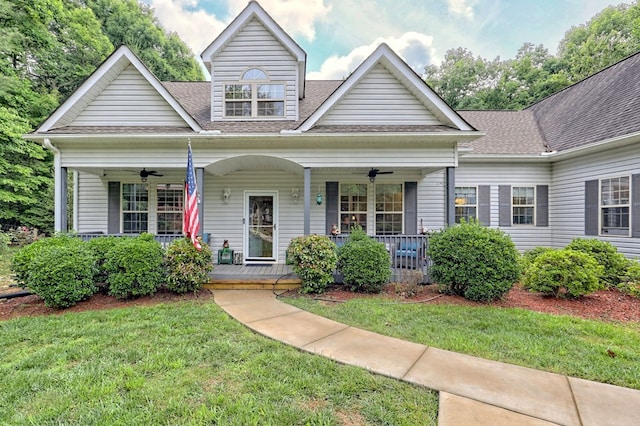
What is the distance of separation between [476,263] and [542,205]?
574cm

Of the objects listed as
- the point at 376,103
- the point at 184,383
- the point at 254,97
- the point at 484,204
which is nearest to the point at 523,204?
the point at 484,204

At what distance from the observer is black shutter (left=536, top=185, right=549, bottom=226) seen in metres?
9.12

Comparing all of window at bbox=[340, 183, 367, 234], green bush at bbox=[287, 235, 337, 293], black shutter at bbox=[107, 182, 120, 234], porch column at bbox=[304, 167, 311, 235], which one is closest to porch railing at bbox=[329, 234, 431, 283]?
porch column at bbox=[304, 167, 311, 235]

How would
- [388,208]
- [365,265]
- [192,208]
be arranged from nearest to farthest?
1. [192,208]
2. [365,265]
3. [388,208]

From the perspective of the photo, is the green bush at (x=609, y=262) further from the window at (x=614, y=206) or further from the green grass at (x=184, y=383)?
the green grass at (x=184, y=383)

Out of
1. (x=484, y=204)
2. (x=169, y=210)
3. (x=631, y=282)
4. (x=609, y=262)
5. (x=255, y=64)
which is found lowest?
(x=631, y=282)

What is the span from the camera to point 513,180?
9.22 metres

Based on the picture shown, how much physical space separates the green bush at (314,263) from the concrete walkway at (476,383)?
69.9 inches

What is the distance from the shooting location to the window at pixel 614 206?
714 centimetres

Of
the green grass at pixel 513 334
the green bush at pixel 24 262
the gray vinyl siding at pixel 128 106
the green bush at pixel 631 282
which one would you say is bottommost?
the green grass at pixel 513 334

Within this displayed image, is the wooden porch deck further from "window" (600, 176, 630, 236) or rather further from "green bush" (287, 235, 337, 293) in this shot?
"window" (600, 176, 630, 236)

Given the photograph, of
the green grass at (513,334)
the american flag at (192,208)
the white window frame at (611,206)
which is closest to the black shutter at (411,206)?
the green grass at (513,334)

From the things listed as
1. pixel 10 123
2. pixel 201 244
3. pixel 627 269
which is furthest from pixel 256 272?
pixel 10 123

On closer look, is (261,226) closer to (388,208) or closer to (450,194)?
(388,208)
